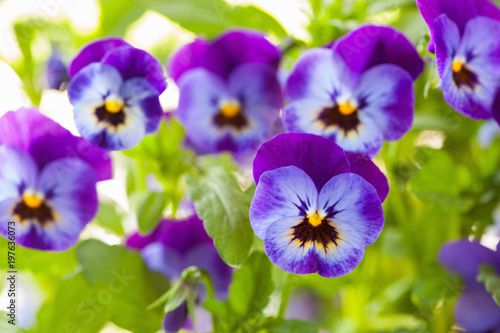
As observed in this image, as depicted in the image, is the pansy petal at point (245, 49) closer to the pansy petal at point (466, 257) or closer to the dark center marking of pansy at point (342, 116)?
the dark center marking of pansy at point (342, 116)

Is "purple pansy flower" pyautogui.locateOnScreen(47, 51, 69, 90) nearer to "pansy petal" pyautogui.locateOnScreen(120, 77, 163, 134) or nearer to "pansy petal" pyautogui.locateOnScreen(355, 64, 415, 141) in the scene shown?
"pansy petal" pyautogui.locateOnScreen(120, 77, 163, 134)

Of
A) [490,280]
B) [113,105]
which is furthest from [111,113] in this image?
[490,280]

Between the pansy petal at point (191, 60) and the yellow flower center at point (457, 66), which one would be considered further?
the pansy petal at point (191, 60)

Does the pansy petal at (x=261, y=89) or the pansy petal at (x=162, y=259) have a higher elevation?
the pansy petal at (x=261, y=89)

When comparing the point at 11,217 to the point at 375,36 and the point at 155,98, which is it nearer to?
the point at 155,98

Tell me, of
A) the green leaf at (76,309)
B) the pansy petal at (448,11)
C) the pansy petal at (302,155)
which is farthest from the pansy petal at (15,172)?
the pansy petal at (448,11)

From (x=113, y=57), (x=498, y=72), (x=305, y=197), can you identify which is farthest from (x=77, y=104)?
(x=498, y=72)

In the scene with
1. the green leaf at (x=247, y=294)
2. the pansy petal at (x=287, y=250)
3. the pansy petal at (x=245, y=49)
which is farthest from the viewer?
the pansy petal at (x=245, y=49)
